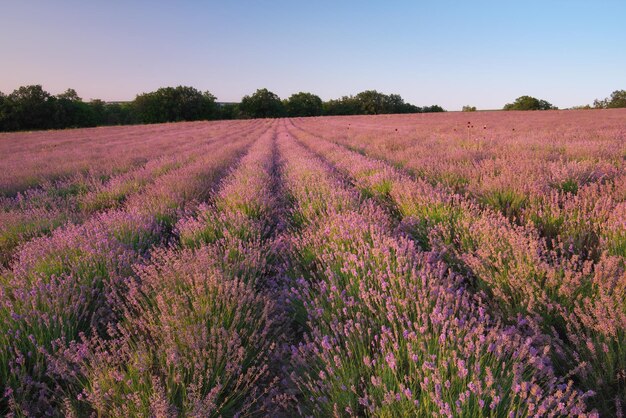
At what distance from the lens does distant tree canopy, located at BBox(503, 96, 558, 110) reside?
64.1m

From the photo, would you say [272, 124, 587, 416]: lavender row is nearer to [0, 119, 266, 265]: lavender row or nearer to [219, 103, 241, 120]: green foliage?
[0, 119, 266, 265]: lavender row

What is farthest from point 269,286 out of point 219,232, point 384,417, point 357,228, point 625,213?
point 625,213

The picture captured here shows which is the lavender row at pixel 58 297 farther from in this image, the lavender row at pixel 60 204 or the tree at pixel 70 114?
the tree at pixel 70 114

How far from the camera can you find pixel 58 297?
6.40ft

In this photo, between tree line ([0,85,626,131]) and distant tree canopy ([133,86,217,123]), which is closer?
tree line ([0,85,626,131])

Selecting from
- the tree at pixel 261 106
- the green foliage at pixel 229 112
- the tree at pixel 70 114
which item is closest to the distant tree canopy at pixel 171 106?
the green foliage at pixel 229 112

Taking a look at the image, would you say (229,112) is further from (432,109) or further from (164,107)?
(432,109)

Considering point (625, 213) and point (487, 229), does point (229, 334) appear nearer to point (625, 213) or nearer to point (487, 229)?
point (487, 229)

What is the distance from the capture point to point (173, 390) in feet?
4.88

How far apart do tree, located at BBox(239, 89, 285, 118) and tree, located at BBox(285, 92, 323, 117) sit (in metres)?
2.34

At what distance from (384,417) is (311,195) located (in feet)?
10.2

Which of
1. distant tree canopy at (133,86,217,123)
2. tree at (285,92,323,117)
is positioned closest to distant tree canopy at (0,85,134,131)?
distant tree canopy at (133,86,217,123)

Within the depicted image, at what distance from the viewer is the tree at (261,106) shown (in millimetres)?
75125

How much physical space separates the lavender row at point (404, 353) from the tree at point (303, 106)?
80218 mm
